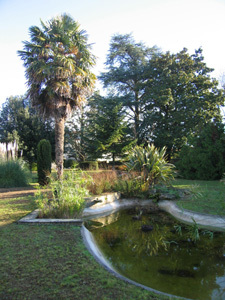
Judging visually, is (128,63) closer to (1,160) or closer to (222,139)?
(222,139)

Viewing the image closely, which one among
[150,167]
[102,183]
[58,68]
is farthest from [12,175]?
[150,167]

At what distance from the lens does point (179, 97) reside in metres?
20.0

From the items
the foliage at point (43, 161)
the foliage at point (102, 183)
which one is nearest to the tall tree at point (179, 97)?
the foliage at point (43, 161)

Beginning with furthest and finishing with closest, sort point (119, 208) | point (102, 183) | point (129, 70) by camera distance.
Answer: point (129, 70), point (102, 183), point (119, 208)

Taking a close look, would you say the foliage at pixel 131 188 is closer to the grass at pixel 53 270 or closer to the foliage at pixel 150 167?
the foliage at pixel 150 167

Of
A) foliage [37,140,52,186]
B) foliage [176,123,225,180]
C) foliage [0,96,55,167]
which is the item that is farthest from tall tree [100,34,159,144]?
foliage [37,140,52,186]

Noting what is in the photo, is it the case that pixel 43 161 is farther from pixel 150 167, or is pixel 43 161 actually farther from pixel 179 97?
pixel 179 97

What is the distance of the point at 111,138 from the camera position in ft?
59.2

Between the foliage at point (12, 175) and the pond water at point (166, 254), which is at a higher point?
the foliage at point (12, 175)

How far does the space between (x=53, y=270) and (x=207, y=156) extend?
36.2 feet

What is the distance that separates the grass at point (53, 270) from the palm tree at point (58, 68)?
20.7 feet

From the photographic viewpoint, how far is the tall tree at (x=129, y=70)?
894 inches

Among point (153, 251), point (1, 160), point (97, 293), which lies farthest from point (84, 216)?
point (1, 160)

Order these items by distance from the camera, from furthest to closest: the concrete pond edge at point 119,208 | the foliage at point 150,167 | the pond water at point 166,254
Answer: the foliage at point 150,167, the concrete pond edge at point 119,208, the pond water at point 166,254
